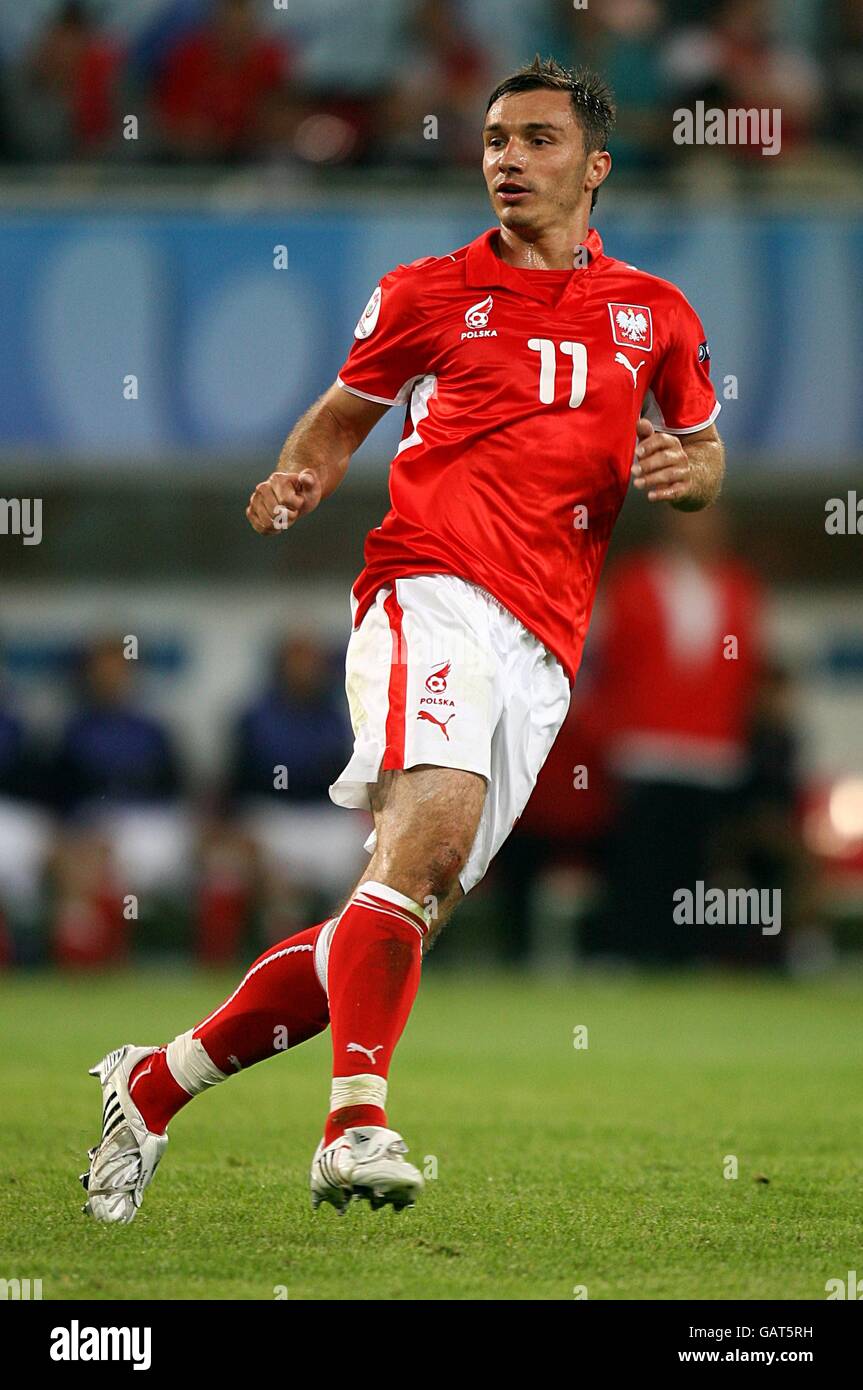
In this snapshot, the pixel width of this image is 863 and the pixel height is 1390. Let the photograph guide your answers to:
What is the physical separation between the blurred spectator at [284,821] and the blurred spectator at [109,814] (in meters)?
0.37

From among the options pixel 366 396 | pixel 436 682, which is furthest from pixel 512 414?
pixel 436 682

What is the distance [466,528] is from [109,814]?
745cm

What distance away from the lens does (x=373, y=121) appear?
12.8m

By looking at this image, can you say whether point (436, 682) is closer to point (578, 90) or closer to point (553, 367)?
point (553, 367)

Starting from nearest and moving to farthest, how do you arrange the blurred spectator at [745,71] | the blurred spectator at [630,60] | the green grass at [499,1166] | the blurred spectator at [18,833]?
the green grass at [499,1166] → the blurred spectator at [18,833] → the blurred spectator at [630,60] → the blurred spectator at [745,71]

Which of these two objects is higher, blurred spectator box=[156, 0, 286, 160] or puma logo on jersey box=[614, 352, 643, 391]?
blurred spectator box=[156, 0, 286, 160]

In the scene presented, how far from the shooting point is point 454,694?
4.50 metres

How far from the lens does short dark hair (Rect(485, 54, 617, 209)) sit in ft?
16.2

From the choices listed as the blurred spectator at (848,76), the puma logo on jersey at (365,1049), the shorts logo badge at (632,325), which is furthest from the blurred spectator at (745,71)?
the puma logo on jersey at (365,1049)

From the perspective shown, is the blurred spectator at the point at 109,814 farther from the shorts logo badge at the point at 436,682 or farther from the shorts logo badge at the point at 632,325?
the shorts logo badge at the point at 436,682

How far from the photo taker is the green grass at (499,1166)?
4125 mm

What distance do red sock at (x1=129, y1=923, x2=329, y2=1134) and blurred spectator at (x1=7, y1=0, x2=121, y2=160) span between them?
9.07 metres

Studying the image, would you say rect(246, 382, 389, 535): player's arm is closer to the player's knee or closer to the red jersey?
the red jersey

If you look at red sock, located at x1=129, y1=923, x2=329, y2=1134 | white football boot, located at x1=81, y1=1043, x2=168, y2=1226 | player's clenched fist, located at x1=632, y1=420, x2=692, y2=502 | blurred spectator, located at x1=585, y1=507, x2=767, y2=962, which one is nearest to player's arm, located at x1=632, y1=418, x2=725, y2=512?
player's clenched fist, located at x1=632, y1=420, x2=692, y2=502
